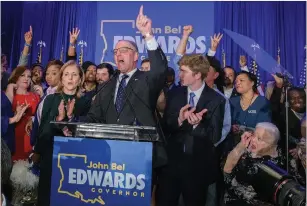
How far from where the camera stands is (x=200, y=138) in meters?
2.49

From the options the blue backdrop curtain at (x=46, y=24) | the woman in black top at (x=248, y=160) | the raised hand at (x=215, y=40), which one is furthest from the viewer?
the blue backdrop curtain at (x=46, y=24)

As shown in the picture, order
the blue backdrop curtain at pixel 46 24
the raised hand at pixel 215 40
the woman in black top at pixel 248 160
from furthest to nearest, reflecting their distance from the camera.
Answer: the blue backdrop curtain at pixel 46 24 < the raised hand at pixel 215 40 < the woman in black top at pixel 248 160

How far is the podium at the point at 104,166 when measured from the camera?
8.10ft

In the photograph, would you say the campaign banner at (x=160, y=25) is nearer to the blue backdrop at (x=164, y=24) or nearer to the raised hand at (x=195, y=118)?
the blue backdrop at (x=164, y=24)

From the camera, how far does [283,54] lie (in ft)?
8.20

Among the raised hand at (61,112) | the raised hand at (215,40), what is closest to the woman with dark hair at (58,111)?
the raised hand at (61,112)

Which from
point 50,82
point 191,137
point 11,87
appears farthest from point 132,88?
point 11,87

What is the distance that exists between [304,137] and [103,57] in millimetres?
1475

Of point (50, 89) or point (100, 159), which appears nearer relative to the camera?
point (100, 159)

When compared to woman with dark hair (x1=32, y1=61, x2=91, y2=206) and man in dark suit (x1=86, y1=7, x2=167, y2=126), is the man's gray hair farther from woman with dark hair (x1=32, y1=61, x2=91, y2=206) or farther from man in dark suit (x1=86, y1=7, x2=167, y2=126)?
woman with dark hair (x1=32, y1=61, x2=91, y2=206)

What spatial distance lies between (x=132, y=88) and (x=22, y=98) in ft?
2.74

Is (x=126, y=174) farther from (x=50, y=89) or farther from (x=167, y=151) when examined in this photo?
(x=50, y=89)

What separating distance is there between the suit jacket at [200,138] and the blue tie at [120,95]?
32 cm

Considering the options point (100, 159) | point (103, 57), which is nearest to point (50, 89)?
point (103, 57)
